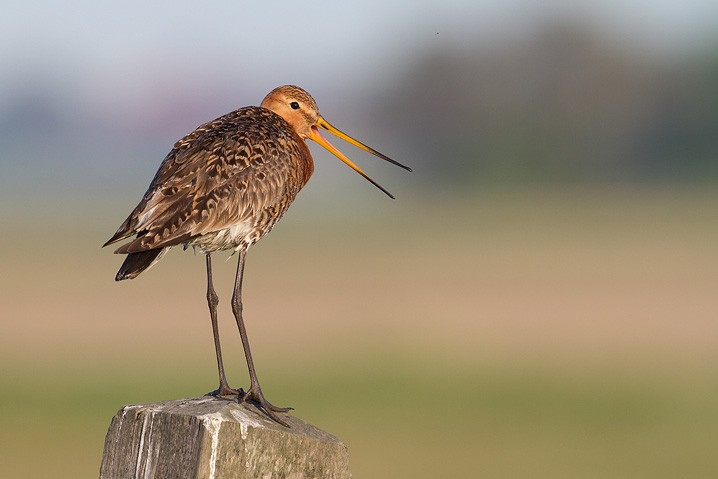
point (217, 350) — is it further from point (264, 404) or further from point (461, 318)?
point (461, 318)

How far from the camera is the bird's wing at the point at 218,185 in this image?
7.48 m

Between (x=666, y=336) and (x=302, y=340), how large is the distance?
774cm

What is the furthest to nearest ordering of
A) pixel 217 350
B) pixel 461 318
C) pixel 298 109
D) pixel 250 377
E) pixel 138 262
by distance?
pixel 461 318
pixel 298 109
pixel 217 350
pixel 250 377
pixel 138 262

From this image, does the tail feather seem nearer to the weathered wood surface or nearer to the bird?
the bird

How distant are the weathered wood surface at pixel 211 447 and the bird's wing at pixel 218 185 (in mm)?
1791

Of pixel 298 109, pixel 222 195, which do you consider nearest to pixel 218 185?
pixel 222 195

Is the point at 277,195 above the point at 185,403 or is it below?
above

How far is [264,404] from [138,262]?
90cm

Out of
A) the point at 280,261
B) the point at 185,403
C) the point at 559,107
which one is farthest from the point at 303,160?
the point at 559,107

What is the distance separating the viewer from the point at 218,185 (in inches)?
313

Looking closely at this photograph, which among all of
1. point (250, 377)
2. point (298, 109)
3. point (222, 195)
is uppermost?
point (298, 109)

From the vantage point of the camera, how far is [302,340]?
33000mm

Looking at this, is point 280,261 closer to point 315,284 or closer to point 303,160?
point 315,284

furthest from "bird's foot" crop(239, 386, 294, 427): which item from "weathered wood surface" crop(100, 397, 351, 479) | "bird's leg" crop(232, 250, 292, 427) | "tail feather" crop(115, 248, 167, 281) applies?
"tail feather" crop(115, 248, 167, 281)
